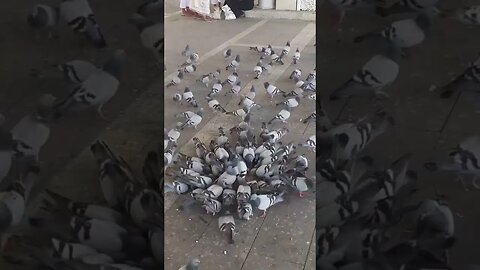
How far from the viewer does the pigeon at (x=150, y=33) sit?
83cm

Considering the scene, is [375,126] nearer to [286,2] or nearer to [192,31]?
[192,31]

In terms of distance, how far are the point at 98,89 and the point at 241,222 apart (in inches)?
40.3

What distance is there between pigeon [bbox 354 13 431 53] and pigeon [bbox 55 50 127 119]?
337mm

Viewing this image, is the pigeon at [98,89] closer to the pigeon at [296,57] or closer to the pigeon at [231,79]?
the pigeon at [231,79]

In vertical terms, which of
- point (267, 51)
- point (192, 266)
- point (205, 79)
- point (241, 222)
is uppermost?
point (192, 266)

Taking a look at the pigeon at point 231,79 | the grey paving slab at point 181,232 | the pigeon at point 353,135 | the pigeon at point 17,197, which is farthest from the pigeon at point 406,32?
the pigeon at point 231,79

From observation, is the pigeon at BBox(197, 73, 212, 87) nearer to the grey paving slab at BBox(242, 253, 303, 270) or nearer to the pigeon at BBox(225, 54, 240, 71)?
the pigeon at BBox(225, 54, 240, 71)

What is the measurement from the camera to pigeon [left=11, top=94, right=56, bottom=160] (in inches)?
33.8

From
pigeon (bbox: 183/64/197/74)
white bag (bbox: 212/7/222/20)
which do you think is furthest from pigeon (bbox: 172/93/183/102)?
white bag (bbox: 212/7/222/20)

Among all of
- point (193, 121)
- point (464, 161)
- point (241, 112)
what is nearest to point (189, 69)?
point (241, 112)

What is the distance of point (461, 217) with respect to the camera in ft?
2.85

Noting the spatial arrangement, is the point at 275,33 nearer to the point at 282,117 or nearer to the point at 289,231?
the point at 282,117

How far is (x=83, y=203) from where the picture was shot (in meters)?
0.89

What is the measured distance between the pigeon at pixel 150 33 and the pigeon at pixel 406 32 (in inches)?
10.8
